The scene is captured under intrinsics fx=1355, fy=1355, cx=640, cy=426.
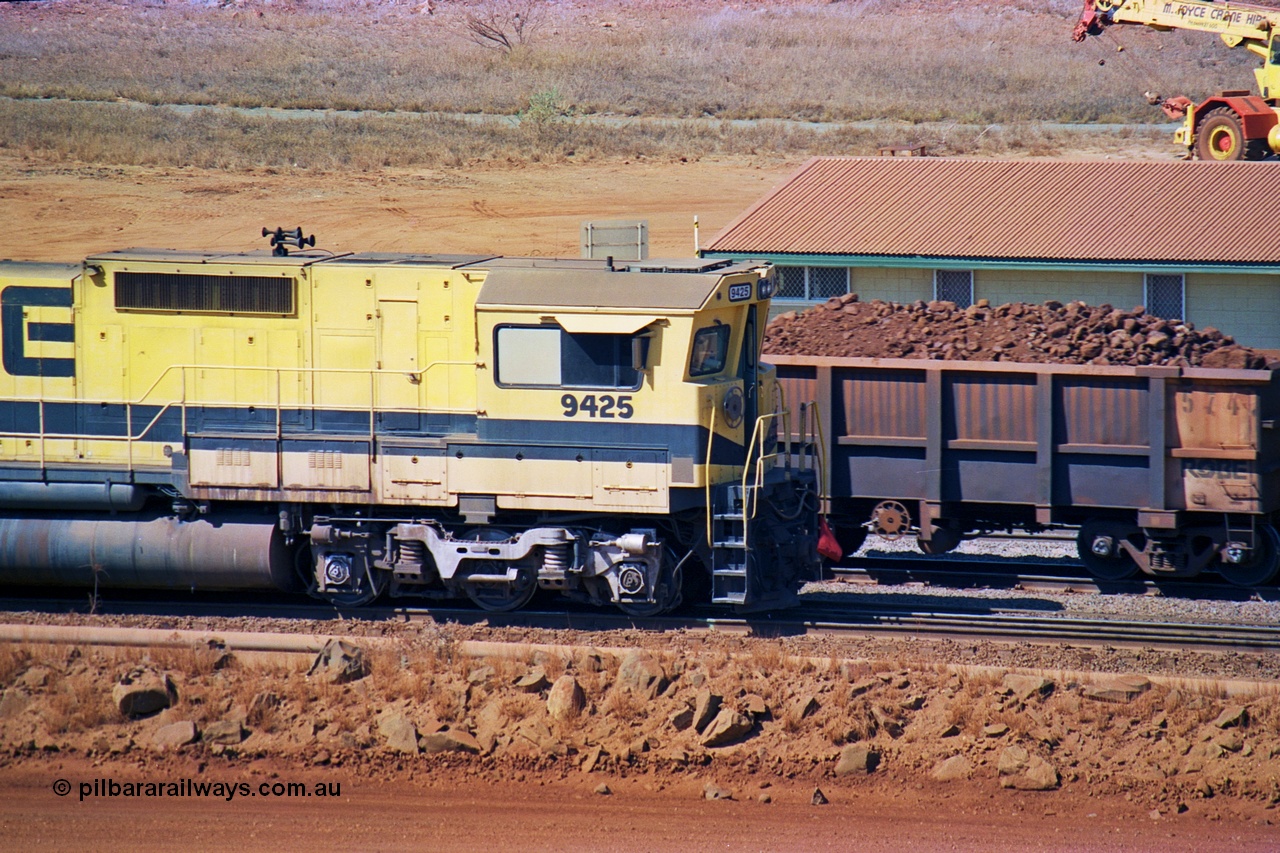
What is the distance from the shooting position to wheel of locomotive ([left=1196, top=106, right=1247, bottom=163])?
2877 centimetres

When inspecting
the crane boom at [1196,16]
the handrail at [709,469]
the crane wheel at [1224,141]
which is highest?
the crane boom at [1196,16]

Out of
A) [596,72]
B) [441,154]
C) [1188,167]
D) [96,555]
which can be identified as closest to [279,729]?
[96,555]

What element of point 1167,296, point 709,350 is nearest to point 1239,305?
point 1167,296

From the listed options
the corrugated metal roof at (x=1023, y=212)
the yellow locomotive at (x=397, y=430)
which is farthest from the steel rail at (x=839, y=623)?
the corrugated metal roof at (x=1023, y=212)

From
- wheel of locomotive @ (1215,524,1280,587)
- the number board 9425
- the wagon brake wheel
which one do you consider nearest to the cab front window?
the number board 9425

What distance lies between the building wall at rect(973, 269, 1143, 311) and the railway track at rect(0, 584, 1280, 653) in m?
10.7

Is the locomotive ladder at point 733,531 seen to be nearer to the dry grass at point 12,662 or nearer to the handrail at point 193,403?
the handrail at point 193,403

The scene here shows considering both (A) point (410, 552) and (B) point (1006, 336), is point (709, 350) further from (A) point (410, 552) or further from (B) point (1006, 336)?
(B) point (1006, 336)

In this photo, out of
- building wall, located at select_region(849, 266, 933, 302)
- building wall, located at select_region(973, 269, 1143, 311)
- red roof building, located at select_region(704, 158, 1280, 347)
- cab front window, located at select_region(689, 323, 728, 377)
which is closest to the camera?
cab front window, located at select_region(689, 323, 728, 377)

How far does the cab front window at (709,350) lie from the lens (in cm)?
1212

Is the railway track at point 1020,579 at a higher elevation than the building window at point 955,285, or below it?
below

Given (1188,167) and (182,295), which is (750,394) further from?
(1188,167)

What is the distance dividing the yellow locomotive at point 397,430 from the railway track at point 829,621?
236 millimetres

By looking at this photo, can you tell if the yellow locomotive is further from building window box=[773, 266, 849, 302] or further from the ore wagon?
building window box=[773, 266, 849, 302]
